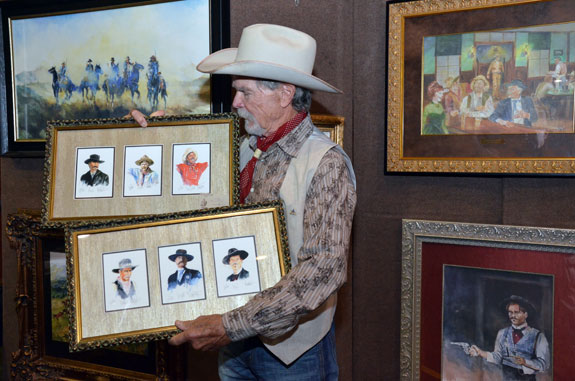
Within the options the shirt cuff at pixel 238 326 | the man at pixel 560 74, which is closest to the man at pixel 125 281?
the shirt cuff at pixel 238 326

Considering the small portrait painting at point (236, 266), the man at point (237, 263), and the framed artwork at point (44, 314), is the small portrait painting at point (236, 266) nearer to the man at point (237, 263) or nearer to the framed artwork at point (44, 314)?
the man at point (237, 263)

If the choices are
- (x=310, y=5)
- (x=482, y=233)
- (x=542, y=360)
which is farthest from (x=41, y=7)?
(x=542, y=360)

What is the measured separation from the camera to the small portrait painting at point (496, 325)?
2.25 metres

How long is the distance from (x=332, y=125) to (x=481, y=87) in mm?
682

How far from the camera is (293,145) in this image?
71.6 inches

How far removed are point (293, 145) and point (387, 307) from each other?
47.0 inches

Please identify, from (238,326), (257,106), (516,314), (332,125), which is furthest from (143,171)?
(516,314)

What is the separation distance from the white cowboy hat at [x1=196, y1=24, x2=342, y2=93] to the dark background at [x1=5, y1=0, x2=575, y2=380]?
74cm

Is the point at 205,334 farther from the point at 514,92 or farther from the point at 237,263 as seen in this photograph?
the point at 514,92

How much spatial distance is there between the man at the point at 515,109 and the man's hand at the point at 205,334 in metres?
1.45

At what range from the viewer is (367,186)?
104 inches

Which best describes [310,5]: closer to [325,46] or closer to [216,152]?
[325,46]

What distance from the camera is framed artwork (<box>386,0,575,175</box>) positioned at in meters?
2.18

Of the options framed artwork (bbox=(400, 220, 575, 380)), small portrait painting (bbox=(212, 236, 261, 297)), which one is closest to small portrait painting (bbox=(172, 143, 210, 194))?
small portrait painting (bbox=(212, 236, 261, 297))
